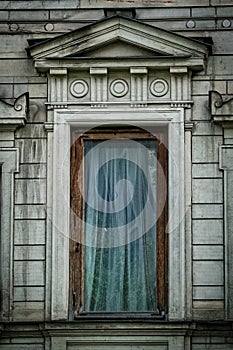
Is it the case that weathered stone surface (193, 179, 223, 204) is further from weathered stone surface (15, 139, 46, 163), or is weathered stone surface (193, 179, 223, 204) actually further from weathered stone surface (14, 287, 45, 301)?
weathered stone surface (14, 287, 45, 301)

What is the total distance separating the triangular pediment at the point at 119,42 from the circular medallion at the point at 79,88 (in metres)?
0.32

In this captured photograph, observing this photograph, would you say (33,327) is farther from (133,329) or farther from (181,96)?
(181,96)

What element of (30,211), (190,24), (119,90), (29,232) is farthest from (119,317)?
(190,24)

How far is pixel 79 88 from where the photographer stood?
16484 millimetres

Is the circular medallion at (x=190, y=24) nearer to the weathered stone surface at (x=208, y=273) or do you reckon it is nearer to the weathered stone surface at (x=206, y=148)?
the weathered stone surface at (x=206, y=148)

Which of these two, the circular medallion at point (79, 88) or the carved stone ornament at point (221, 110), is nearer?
the carved stone ornament at point (221, 110)

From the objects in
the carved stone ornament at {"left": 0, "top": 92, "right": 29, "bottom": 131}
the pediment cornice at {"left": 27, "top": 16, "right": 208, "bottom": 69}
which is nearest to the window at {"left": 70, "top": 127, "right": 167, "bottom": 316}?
the carved stone ornament at {"left": 0, "top": 92, "right": 29, "bottom": 131}

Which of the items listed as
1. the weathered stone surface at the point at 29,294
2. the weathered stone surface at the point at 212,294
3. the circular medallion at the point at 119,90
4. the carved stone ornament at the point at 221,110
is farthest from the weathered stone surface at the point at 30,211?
the carved stone ornament at the point at 221,110

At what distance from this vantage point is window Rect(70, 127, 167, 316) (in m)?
16.3

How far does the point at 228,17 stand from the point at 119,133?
181 centimetres

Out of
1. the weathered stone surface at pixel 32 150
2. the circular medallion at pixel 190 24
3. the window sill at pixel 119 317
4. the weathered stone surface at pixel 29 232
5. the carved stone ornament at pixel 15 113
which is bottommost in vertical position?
the window sill at pixel 119 317

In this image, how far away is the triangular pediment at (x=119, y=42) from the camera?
53.6 ft

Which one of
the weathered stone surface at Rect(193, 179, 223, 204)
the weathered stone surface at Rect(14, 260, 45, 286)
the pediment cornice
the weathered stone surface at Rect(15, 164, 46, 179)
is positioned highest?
the pediment cornice

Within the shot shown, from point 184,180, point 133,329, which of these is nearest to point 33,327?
point 133,329
